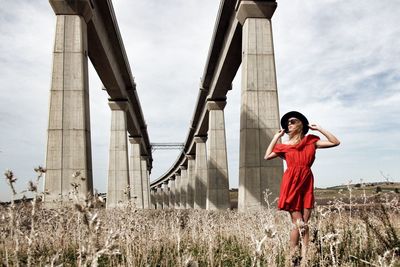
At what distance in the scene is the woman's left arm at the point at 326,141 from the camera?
15.8 feet

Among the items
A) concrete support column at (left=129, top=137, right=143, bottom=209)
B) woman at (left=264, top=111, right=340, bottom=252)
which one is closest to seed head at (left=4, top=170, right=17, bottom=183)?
woman at (left=264, top=111, right=340, bottom=252)

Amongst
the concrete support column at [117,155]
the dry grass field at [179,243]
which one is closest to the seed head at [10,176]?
the dry grass field at [179,243]

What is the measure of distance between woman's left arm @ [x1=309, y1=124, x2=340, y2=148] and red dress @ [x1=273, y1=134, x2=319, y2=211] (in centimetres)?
8

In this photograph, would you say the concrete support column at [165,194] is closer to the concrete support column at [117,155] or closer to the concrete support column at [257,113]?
the concrete support column at [117,155]

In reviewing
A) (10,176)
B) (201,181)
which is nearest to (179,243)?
(10,176)

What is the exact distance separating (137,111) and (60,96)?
25.4 meters

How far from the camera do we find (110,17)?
63.9ft

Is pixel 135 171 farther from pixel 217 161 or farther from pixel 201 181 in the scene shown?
pixel 217 161

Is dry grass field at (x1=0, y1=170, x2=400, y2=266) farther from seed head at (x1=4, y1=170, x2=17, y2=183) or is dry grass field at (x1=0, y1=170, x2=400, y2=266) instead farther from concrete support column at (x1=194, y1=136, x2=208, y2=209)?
concrete support column at (x1=194, y1=136, x2=208, y2=209)

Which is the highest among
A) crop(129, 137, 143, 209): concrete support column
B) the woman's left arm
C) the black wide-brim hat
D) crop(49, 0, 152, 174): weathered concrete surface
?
crop(49, 0, 152, 174): weathered concrete surface

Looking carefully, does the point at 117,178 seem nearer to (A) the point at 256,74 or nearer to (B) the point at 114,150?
(B) the point at 114,150

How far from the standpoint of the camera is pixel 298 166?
477 centimetres

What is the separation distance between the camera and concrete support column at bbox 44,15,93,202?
14.0 metres

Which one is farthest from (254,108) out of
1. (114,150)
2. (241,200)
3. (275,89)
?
(114,150)
